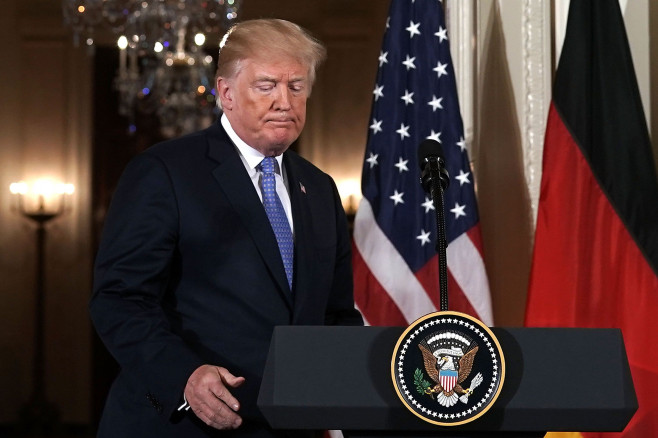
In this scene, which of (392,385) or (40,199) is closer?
(392,385)

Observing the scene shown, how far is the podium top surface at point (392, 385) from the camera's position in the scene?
147 centimetres

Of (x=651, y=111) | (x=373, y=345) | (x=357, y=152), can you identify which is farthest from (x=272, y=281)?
(x=357, y=152)

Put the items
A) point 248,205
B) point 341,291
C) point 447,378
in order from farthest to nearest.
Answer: point 341,291 → point 248,205 → point 447,378

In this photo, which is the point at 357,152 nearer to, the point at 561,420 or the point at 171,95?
the point at 171,95

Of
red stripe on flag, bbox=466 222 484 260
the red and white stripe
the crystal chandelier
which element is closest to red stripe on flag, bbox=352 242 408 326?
the red and white stripe

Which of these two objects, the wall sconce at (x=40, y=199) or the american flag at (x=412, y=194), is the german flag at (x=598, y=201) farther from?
the wall sconce at (x=40, y=199)

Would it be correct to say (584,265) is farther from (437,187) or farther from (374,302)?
(437,187)

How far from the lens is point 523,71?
394 centimetres

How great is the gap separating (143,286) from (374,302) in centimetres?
183

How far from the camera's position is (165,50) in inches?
307

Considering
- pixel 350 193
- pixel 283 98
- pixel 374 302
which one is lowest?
pixel 374 302

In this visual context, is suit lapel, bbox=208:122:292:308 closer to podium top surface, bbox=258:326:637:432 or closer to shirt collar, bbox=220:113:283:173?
shirt collar, bbox=220:113:283:173

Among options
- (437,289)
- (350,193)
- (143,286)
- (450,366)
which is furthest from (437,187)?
(350,193)

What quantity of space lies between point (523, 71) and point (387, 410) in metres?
2.70
